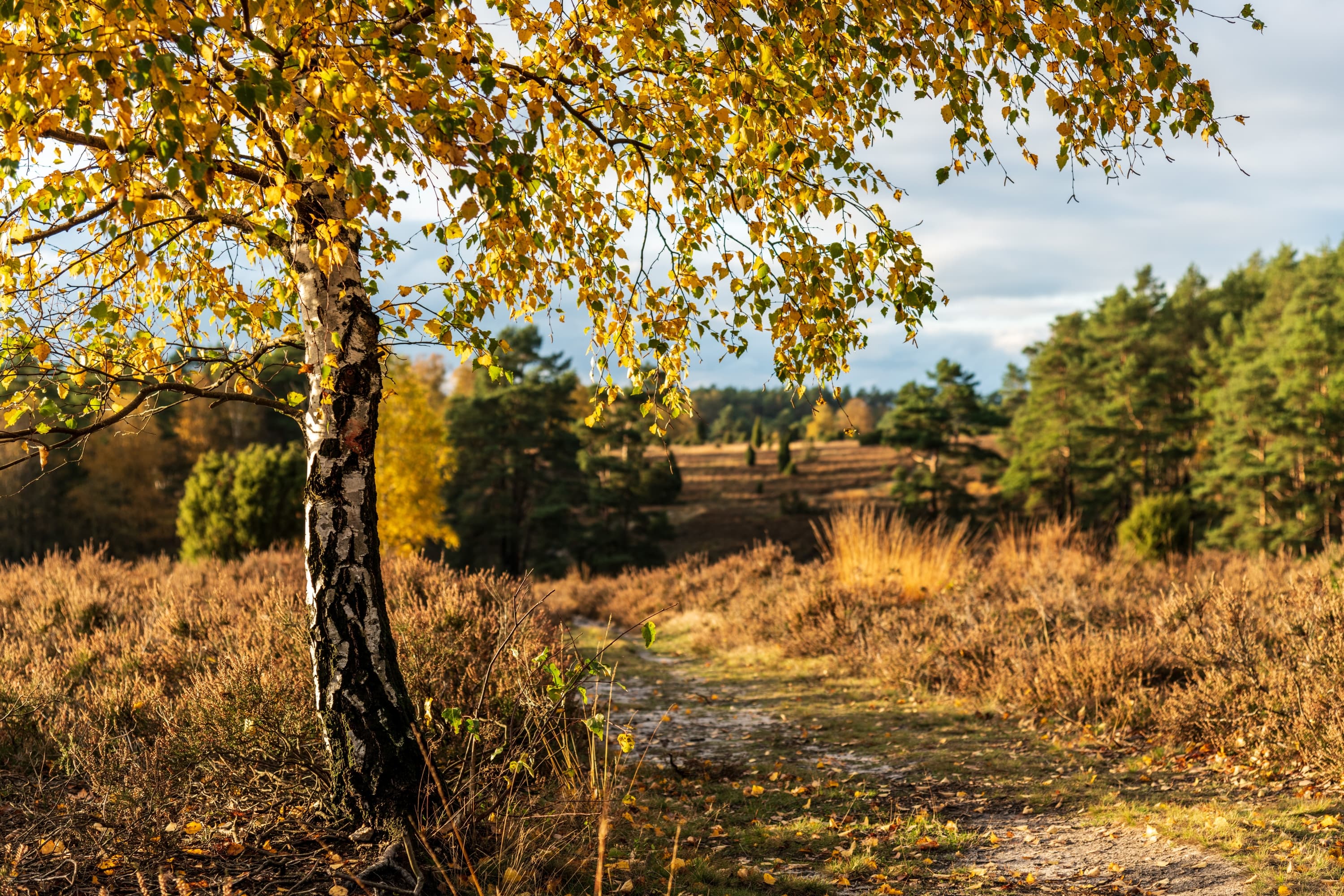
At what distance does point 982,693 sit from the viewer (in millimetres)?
5871

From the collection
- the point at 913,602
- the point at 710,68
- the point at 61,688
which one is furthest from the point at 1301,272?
the point at 61,688

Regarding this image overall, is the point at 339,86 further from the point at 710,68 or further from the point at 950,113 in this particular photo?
the point at 950,113

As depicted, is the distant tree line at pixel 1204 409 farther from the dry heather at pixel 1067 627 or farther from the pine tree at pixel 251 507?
the pine tree at pixel 251 507

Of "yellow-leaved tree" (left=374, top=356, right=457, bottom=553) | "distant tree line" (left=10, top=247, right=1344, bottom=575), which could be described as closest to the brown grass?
"yellow-leaved tree" (left=374, top=356, right=457, bottom=553)

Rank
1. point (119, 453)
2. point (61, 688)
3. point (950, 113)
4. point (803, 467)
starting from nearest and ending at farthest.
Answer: point (950, 113) < point (61, 688) < point (119, 453) < point (803, 467)

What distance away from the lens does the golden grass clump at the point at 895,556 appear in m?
8.13

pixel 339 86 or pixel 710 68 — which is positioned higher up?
pixel 710 68

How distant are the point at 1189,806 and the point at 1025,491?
28.1 m

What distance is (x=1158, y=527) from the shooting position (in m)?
13.6

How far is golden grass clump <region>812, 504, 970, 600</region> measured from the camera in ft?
26.7

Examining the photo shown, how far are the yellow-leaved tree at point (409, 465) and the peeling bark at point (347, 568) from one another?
12234 millimetres

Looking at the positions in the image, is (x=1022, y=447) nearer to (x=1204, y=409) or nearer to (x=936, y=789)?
(x=1204, y=409)

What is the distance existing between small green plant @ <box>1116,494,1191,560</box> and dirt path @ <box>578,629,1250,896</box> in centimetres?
942

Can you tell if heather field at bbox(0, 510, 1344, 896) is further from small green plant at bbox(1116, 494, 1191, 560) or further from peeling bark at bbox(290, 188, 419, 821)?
small green plant at bbox(1116, 494, 1191, 560)
